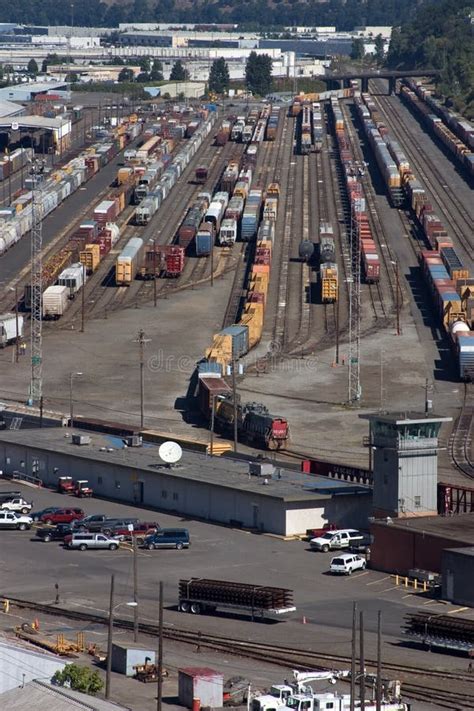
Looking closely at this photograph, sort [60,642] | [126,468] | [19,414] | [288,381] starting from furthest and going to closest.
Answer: [288,381] → [19,414] → [126,468] → [60,642]

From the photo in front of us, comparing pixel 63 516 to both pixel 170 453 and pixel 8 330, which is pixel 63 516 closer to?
pixel 170 453

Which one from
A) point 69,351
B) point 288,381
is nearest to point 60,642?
point 288,381

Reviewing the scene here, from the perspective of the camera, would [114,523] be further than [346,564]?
Yes

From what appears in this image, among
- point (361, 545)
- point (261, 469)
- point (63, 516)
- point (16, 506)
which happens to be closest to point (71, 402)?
point (16, 506)

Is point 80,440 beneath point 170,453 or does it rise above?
beneath

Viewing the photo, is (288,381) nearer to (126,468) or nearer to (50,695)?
(126,468)

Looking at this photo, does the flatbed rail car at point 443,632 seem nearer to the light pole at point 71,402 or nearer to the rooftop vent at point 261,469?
the rooftop vent at point 261,469

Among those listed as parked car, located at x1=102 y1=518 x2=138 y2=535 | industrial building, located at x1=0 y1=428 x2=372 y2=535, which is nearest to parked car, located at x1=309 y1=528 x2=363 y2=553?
industrial building, located at x1=0 y1=428 x2=372 y2=535
